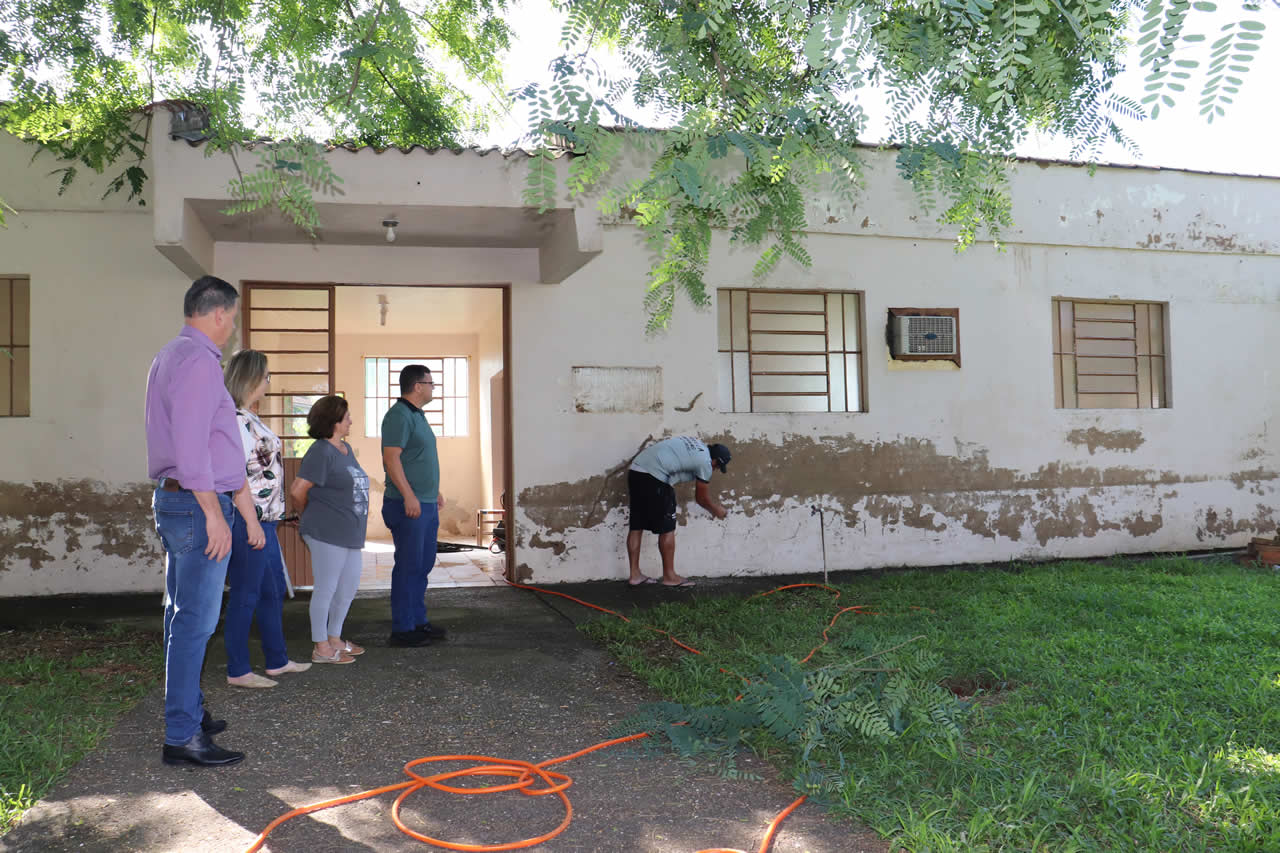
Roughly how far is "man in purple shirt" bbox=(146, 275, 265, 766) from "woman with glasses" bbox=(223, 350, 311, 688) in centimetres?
69

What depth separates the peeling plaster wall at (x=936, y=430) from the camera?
8.06 metres

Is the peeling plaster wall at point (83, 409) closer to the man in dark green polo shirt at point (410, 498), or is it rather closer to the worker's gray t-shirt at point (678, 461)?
the man in dark green polo shirt at point (410, 498)

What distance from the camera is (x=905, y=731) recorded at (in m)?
3.61

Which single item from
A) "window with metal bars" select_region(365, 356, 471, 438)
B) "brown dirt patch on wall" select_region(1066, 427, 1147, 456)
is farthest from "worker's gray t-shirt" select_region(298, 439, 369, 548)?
"window with metal bars" select_region(365, 356, 471, 438)

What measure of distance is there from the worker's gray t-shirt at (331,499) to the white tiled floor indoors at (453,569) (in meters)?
3.10

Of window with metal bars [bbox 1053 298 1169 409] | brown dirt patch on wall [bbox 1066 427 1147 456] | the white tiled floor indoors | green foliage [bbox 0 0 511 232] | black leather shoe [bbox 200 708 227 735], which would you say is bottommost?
the white tiled floor indoors

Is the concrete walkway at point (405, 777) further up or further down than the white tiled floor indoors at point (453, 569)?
further up

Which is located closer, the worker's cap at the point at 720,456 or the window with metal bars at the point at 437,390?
the worker's cap at the point at 720,456

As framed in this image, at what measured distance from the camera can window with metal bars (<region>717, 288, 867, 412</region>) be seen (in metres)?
8.71

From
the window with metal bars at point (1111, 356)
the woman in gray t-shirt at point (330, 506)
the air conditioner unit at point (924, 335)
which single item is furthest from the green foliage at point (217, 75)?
the window with metal bars at point (1111, 356)

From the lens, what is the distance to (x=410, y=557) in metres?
5.39

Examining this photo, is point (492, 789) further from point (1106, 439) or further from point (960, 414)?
point (1106, 439)

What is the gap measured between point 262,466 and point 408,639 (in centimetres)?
162

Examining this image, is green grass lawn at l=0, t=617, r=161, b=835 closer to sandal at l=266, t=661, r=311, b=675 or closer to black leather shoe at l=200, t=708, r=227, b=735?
black leather shoe at l=200, t=708, r=227, b=735
